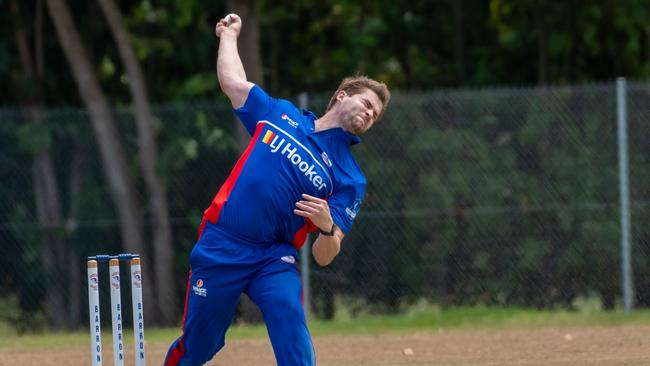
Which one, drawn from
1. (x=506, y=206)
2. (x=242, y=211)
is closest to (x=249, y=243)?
(x=242, y=211)

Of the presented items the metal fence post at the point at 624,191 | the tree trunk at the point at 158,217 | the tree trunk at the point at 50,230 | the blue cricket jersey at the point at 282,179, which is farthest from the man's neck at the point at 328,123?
the tree trunk at the point at 50,230

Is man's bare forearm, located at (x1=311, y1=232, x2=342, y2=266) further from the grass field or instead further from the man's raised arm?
the grass field

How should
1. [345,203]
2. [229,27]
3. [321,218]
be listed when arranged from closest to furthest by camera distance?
[321,218] → [345,203] → [229,27]

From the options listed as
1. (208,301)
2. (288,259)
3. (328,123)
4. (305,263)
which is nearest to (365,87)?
(328,123)

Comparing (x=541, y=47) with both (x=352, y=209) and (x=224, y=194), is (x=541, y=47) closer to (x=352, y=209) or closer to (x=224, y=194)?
(x=352, y=209)

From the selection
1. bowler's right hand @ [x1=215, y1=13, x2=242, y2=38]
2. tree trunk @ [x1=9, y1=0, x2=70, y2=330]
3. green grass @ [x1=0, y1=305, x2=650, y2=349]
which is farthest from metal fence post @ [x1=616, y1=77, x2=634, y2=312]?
bowler's right hand @ [x1=215, y1=13, x2=242, y2=38]

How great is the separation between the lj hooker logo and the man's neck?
200 mm

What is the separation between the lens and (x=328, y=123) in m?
6.01

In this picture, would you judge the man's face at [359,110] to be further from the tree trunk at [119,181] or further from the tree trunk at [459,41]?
the tree trunk at [459,41]

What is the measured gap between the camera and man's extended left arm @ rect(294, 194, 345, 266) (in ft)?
18.3

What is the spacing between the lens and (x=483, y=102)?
1261 centimetres

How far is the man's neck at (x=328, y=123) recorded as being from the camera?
19.6ft

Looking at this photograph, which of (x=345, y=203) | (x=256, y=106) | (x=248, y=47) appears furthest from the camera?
(x=248, y=47)

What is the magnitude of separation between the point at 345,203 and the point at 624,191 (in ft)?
23.0
